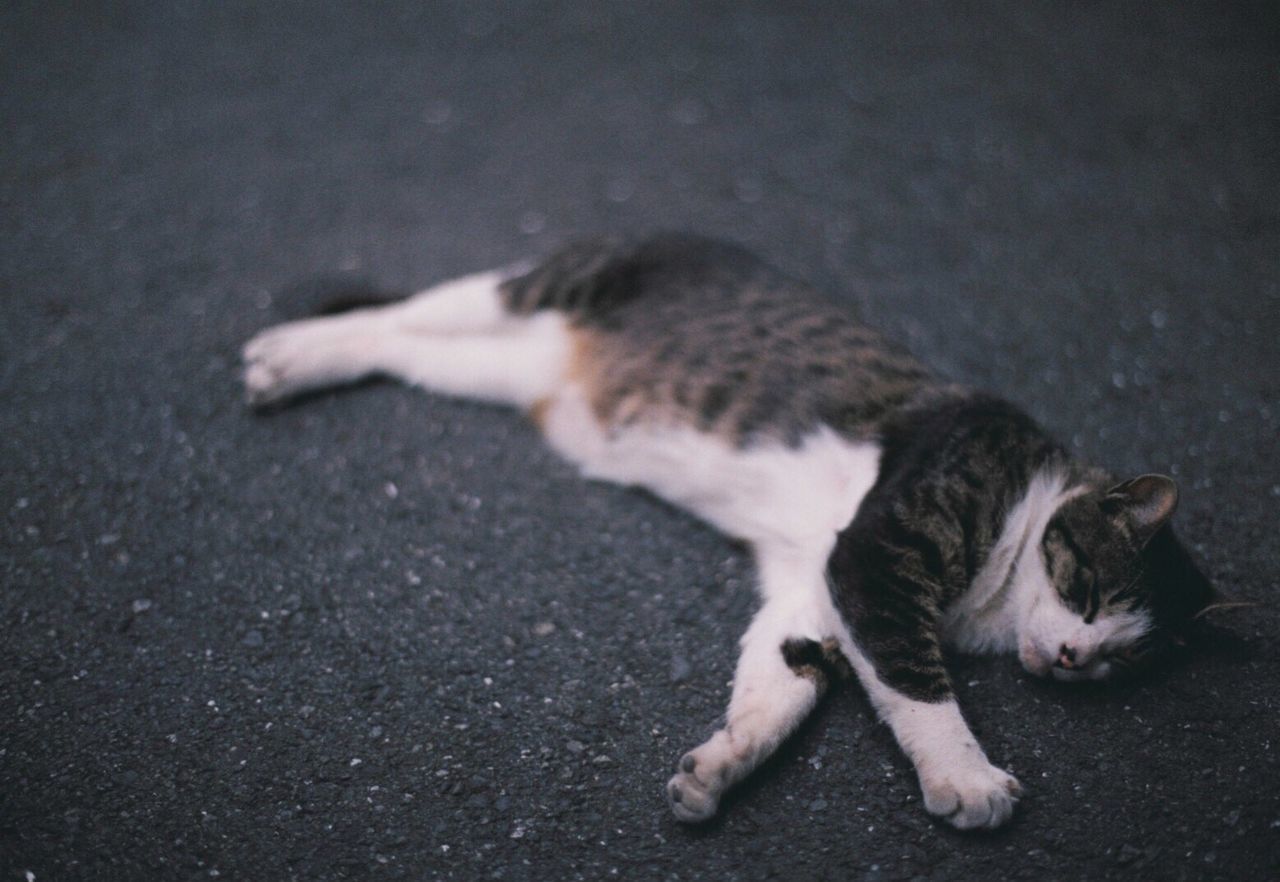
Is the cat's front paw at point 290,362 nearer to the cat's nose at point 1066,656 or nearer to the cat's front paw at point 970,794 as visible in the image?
the cat's front paw at point 970,794

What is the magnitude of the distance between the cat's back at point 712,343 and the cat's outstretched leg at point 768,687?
467mm

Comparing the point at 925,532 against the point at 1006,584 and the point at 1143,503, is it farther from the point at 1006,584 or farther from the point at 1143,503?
the point at 1143,503

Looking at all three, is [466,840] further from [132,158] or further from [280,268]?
[132,158]

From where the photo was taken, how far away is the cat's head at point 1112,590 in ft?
7.07

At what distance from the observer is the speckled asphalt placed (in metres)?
2.07

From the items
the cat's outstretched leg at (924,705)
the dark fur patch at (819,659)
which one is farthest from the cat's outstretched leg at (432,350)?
the cat's outstretched leg at (924,705)

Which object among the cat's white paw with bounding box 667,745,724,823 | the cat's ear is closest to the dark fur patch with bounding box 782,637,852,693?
the cat's white paw with bounding box 667,745,724,823

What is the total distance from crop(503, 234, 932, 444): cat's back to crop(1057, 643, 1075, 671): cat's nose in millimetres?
736

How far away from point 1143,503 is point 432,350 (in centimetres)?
214

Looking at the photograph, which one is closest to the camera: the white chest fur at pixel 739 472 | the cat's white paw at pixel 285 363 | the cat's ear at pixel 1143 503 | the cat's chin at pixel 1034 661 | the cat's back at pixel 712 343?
the cat's ear at pixel 1143 503

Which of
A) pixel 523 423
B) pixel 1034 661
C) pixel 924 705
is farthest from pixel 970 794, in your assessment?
pixel 523 423

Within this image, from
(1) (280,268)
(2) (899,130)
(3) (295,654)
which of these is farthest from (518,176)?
(3) (295,654)

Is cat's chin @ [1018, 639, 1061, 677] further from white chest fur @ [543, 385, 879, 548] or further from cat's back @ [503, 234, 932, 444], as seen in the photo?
cat's back @ [503, 234, 932, 444]

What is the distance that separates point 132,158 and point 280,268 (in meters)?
1.14
